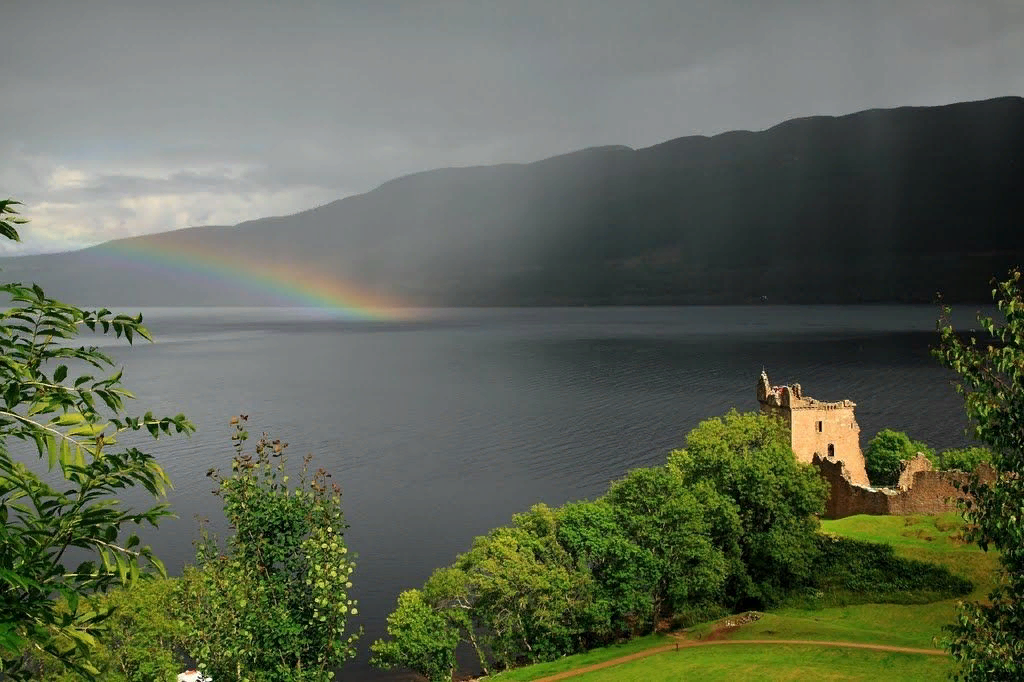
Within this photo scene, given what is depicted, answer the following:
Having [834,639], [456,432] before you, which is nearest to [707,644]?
[834,639]

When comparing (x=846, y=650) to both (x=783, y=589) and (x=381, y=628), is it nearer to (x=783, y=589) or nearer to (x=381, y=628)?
(x=783, y=589)

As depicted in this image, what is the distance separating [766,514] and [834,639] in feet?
46.2

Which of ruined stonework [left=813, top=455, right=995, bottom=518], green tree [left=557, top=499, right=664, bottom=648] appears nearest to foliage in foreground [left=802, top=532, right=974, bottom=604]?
ruined stonework [left=813, top=455, right=995, bottom=518]

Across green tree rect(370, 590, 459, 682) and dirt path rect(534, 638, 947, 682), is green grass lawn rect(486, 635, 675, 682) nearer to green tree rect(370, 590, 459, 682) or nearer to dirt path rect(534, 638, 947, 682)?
dirt path rect(534, 638, 947, 682)

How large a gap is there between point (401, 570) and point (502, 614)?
21.7m

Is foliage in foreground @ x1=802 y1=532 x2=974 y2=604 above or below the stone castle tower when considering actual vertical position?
below

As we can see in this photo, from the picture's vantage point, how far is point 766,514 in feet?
182

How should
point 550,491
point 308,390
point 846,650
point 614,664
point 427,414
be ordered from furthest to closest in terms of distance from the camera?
point 308,390 → point 427,414 → point 550,491 → point 614,664 → point 846,650

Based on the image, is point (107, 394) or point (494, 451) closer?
point (107, 394)

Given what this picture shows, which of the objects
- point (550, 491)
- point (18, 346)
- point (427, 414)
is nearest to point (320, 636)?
point (18, 346)

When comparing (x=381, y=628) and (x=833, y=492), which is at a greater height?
(x=833, y=492)

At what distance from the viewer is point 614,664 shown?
4388 centimetres

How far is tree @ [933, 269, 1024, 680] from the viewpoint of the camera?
15.5m

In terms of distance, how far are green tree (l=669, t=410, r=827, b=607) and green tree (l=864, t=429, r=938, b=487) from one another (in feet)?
92.8
